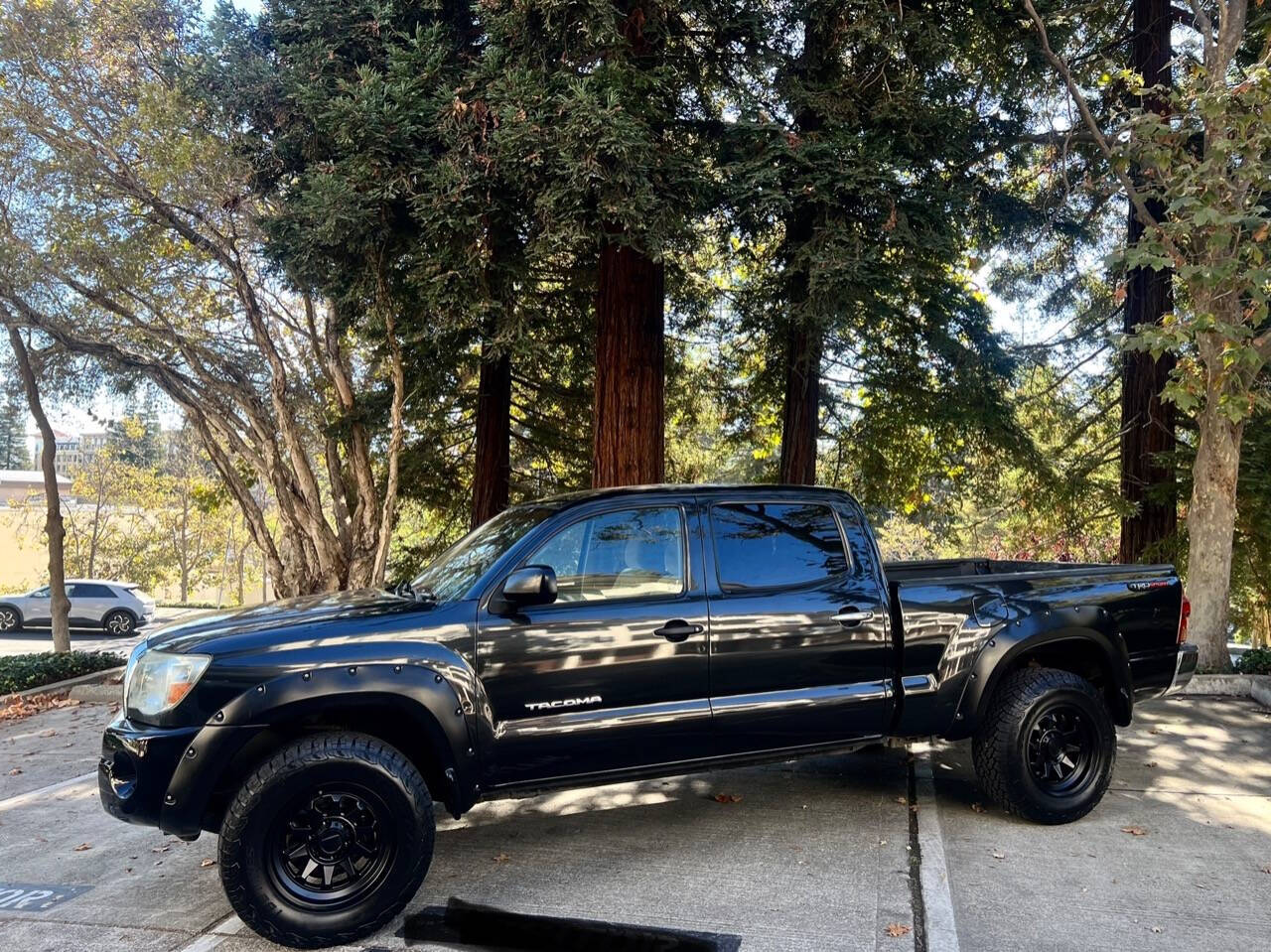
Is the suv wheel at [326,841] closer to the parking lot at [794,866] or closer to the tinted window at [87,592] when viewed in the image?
the parking lot at [794,866]

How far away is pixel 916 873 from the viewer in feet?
14.7

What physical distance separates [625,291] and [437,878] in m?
6.59

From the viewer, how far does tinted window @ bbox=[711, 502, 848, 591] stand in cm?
489

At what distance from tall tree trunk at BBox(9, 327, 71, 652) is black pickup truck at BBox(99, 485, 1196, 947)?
32.8 ft

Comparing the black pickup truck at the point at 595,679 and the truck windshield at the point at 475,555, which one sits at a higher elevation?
the truck windshield at the point at 475,555

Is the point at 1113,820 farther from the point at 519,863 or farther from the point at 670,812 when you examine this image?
the point at 519,863

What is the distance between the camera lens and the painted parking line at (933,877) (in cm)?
381

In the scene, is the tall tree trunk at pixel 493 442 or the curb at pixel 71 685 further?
the tall tree trunk at pixel 493 442

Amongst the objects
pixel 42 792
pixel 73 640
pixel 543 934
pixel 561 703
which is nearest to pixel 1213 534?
pixel 561 703

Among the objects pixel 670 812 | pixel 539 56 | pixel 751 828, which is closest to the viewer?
pixel 751 828

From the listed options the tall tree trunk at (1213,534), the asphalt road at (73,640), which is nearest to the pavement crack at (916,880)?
the tall tree trunk at (1213,534)

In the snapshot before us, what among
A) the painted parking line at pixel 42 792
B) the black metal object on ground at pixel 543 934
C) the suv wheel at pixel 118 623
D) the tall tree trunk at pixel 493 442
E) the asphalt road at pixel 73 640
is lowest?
the asphalt road at pixel 73 640

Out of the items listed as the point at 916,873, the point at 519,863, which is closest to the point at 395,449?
the point at 519,863

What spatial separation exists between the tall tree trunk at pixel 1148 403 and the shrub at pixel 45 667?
42.7ft
